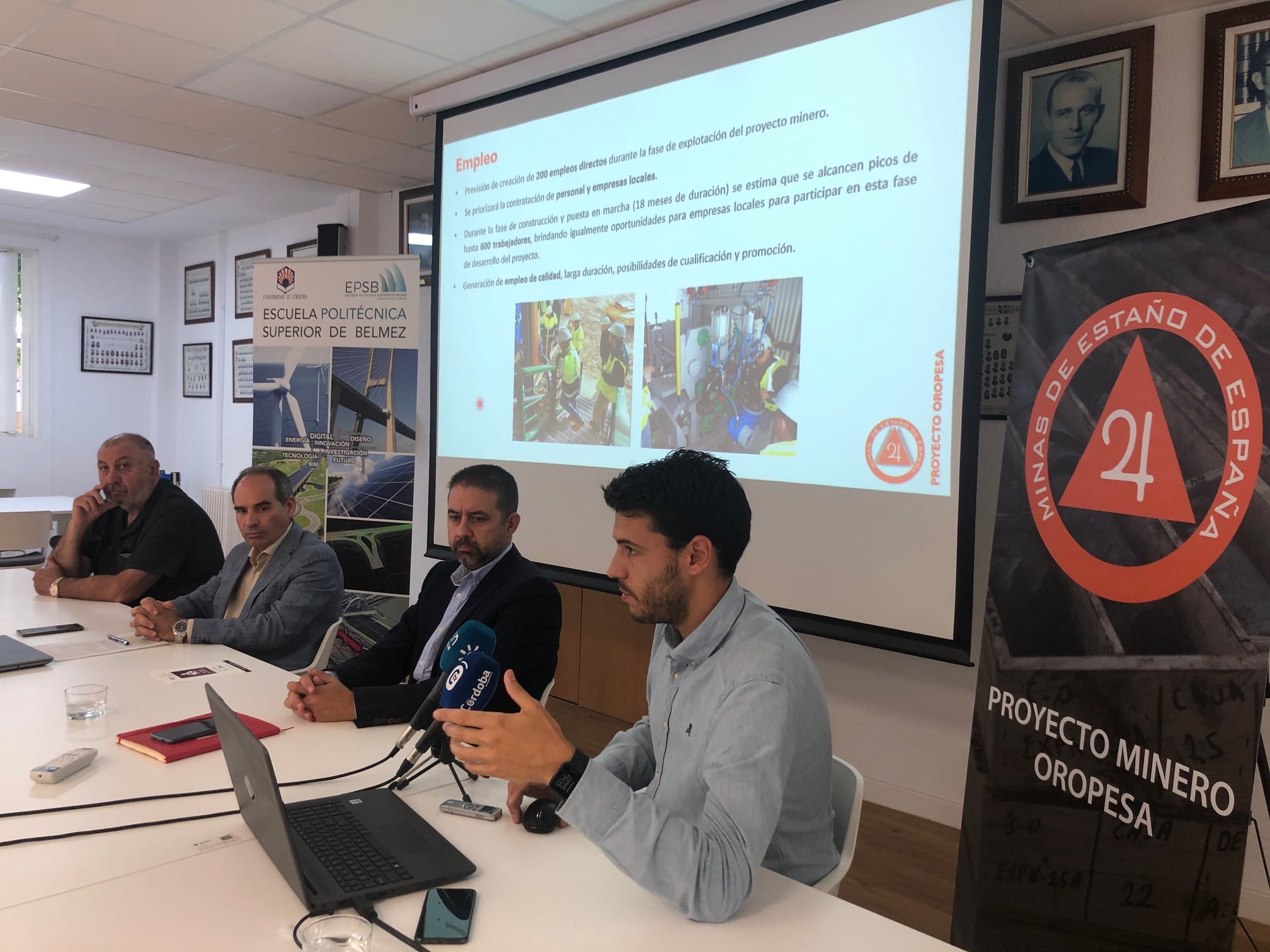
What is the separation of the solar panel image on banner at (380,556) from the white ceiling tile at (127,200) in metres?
3.46

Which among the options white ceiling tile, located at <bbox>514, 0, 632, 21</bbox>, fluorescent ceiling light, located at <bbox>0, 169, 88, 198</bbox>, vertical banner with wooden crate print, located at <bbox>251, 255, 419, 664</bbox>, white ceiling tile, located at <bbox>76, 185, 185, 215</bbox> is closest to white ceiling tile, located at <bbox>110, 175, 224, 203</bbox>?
white ceiling tile, located at <bbox>76, 185, 185, 215</bbox>

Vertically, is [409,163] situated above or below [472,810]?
above

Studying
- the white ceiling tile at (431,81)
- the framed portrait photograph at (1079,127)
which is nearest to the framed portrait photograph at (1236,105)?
the framed portrait photograph at (1079,127)

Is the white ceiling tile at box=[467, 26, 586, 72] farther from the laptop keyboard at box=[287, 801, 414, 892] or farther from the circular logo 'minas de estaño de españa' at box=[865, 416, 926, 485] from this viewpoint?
the laptop keyboard at box=[287, 801, 414, 892]

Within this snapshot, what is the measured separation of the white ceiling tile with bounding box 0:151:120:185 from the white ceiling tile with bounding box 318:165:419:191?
4.94ft

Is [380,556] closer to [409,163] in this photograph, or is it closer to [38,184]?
[409,163]

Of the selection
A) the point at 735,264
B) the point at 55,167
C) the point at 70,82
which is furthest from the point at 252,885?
the point at 55,167

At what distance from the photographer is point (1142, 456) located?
1984 mm

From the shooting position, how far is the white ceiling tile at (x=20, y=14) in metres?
3.50

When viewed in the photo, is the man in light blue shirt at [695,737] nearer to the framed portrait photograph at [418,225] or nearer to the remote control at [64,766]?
the remote control at [64,766]

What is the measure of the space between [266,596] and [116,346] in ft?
20.4

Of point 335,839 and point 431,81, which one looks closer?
point 335,839

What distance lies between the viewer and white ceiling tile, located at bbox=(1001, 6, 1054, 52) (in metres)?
2.99

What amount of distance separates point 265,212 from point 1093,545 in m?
6.45
